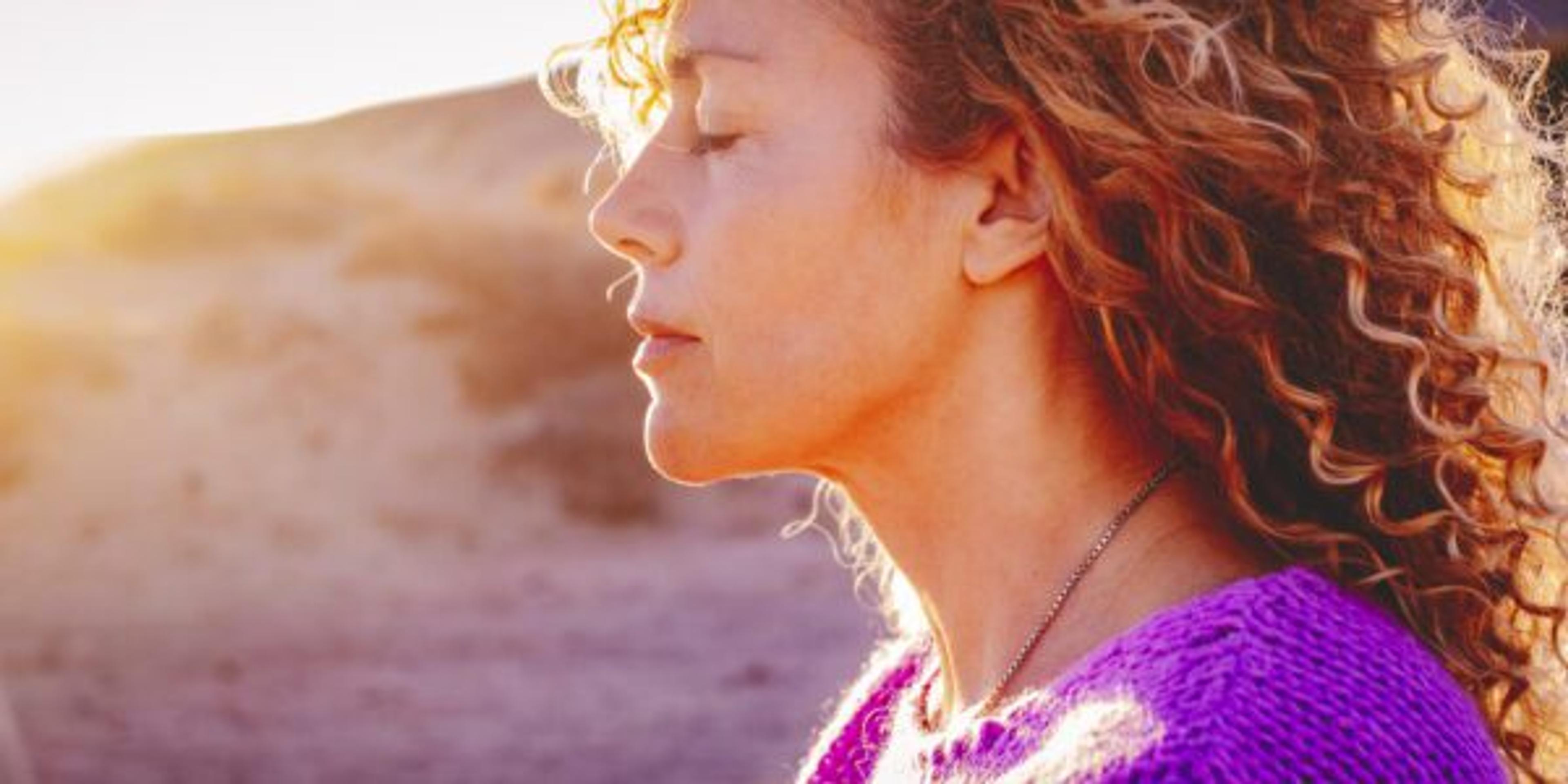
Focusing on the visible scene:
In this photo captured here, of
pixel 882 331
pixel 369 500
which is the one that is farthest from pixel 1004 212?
pixel 369 500

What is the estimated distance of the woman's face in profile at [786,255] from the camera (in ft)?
5.45

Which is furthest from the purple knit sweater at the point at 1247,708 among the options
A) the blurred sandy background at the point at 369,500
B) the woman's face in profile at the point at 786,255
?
the blurred sandy background at the point at 369,500

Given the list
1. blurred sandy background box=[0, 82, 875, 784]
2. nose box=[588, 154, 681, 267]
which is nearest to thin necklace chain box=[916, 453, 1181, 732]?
nose box=[588, 154, 681, 267]

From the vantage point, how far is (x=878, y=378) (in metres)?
1.68

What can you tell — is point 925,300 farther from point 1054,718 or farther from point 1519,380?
point 1519,380

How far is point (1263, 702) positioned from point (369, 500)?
25.3 feet

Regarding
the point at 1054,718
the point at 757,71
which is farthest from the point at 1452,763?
the point at 757,71

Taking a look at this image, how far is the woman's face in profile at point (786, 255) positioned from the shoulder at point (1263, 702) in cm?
31

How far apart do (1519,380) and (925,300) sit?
50 centimetres

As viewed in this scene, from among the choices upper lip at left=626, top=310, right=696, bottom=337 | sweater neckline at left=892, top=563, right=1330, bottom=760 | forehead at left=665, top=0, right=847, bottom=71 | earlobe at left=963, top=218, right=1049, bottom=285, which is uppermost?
forehead at left=665, top=0, right=847, bottom=71

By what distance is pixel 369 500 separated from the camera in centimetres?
880

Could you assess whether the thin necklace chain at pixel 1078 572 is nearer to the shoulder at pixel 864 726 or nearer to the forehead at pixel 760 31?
the shoulder at pixel 864 726

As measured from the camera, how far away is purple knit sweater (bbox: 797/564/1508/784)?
1.35 meters

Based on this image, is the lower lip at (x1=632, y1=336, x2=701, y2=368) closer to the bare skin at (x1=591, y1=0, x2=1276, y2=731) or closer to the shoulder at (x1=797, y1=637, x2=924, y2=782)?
the bare skin at (x1=591, y1=0, x2=1276, y2=731)
